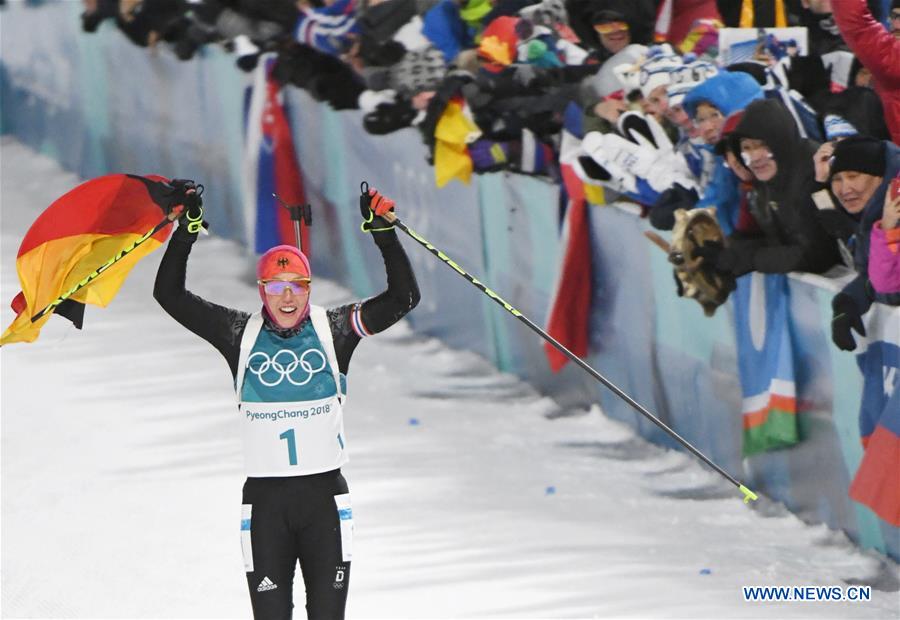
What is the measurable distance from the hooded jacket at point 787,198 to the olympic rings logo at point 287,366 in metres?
2.55

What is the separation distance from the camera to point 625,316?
10203mm

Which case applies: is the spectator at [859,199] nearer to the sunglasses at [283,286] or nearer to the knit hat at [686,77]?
the knit hat at [686,77]

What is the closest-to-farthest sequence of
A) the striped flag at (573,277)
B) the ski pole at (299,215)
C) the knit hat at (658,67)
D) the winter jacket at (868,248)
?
the ski pole at (299,215) → the winter jacket at (868,248) → the knit hat at (658,67) → the striped flag at (573,277)

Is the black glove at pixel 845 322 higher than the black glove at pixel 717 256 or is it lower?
lower

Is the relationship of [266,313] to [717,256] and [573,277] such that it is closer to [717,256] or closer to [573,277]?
[717,256]

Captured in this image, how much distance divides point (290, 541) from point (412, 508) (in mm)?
2731

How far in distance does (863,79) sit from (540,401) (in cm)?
332

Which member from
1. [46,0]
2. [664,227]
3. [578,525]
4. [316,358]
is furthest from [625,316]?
[46,0]

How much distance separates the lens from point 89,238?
7.43 m

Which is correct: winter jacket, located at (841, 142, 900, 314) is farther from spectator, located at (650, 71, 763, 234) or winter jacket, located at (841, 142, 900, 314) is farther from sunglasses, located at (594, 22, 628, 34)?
sunglasses, located at (594, 22, 628, 34)

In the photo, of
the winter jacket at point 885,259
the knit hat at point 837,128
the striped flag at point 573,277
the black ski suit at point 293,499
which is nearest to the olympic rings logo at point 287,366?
the black ski suit at point 293,499

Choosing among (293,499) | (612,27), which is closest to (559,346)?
(293,499)

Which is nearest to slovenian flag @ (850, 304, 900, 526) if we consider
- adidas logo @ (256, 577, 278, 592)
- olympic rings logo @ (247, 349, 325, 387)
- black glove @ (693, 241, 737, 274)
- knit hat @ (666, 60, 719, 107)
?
black glove @ (693, 241, 737, 274)

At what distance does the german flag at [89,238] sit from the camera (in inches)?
288
